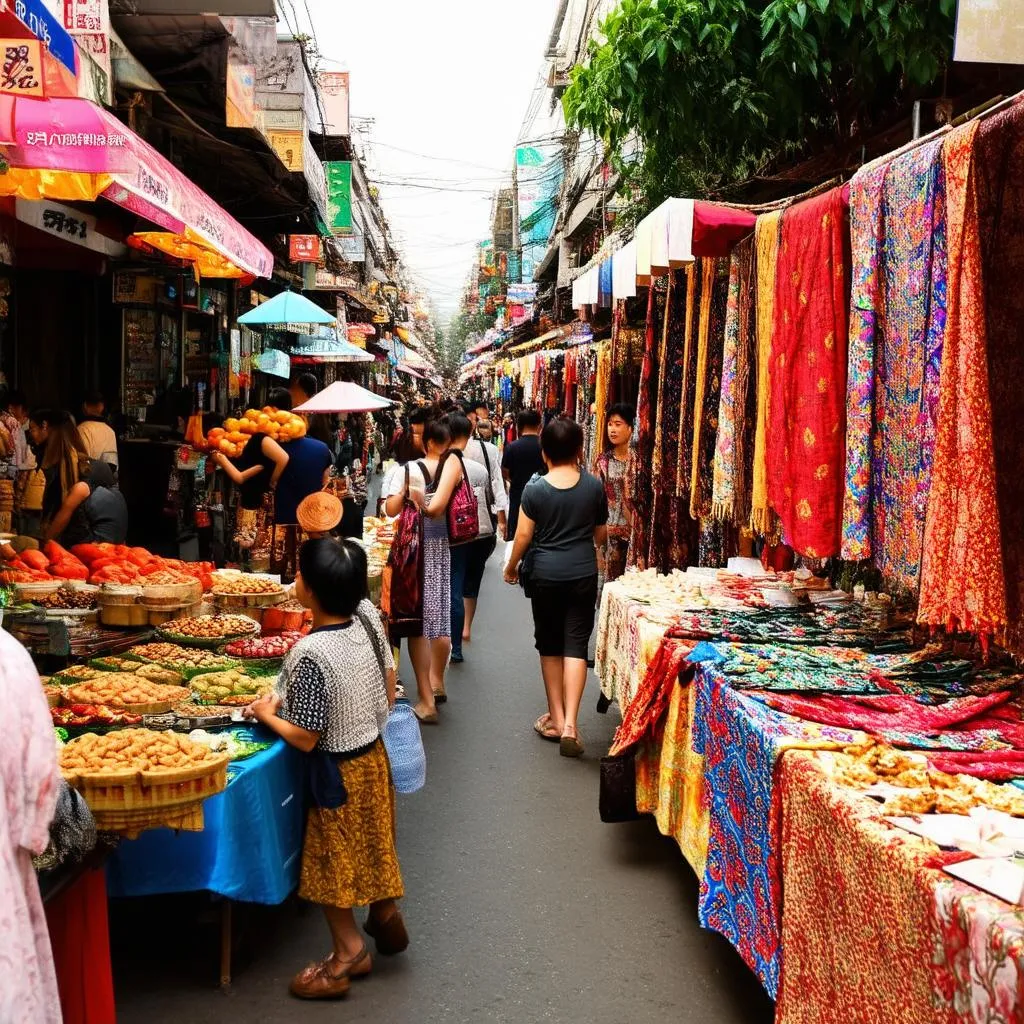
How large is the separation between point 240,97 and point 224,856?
771 centimetres

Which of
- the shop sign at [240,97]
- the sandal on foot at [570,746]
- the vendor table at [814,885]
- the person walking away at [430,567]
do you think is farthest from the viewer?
the shop sign at [240,97]

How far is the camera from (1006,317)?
3281 millimetres

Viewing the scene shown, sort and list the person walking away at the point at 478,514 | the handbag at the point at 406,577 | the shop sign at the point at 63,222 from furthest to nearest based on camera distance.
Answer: the shop sign at the point at 63,222 < the person walking away at the point at 478,514 < the handbag at the point at 406,577

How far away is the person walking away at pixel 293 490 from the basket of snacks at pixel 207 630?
1.73 m

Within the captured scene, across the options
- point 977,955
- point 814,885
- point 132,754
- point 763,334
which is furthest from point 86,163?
point 977,955

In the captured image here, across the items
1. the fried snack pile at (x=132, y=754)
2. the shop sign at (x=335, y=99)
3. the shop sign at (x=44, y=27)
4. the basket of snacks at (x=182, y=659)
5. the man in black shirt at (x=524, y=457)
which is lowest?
the basket of snacks at (x=182, y=659)

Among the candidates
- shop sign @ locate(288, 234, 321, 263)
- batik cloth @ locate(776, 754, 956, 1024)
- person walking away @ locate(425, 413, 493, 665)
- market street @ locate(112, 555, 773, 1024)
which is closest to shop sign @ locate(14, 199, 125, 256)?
person walking away @ locate(425, 413, 493, 665)

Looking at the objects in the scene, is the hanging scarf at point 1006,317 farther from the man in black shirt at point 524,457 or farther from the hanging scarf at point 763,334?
the man in black shirt at point 524,457

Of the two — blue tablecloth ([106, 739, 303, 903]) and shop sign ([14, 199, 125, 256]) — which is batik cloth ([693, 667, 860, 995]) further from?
shop sign ([14, 199, 125, 256])

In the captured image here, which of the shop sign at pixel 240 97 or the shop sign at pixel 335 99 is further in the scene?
the shop sign at pixel 335 99

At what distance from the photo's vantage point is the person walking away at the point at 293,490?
812 centimetres

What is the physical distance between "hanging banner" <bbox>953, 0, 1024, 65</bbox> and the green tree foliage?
2653 mm

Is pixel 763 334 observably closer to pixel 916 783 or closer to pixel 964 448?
pixel 964 448

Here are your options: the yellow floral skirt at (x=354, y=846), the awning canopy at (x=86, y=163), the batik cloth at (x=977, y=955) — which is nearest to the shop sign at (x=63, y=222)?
the awning canopy at (x=86, y=163)
